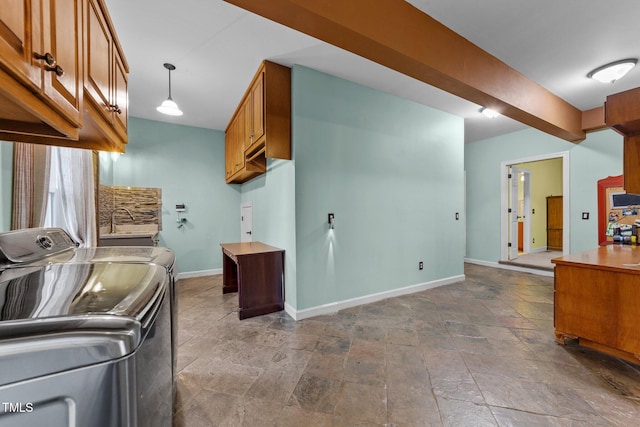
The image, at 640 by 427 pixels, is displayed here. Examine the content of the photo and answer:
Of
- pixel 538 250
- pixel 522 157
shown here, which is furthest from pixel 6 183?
pixel 538 250

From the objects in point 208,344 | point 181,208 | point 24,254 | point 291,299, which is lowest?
point 208,344

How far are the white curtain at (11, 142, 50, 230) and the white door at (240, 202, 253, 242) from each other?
102 inches

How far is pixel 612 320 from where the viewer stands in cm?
192

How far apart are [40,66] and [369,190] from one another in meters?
2.87

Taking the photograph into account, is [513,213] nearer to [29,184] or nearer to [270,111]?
[270,111]

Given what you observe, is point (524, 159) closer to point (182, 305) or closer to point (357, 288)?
point (357, 288)

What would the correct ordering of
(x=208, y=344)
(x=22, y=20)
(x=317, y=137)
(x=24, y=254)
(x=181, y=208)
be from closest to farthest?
(x=22, y=20) → (x=24, y=254) → (x=208, y=344) → (x=317, y=137) → (x=181, y=208)

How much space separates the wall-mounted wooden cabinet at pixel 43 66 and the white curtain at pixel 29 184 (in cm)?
69

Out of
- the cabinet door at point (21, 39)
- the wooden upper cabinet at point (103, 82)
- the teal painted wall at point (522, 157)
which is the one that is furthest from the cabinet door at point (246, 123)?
the teal painted wall at point (522, 157)

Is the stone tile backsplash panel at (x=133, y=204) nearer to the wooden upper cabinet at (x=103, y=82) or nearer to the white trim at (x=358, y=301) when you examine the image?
the wooden upper cabinet at (x=103, y=82)

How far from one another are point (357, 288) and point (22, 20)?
10.3ft

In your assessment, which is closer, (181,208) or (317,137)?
(317,137)

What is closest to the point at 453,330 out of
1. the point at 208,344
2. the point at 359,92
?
the point at 208,344

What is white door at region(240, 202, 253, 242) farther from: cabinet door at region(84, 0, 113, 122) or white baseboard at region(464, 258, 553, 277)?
white baseboard at region(464, 258, 553, 277)
